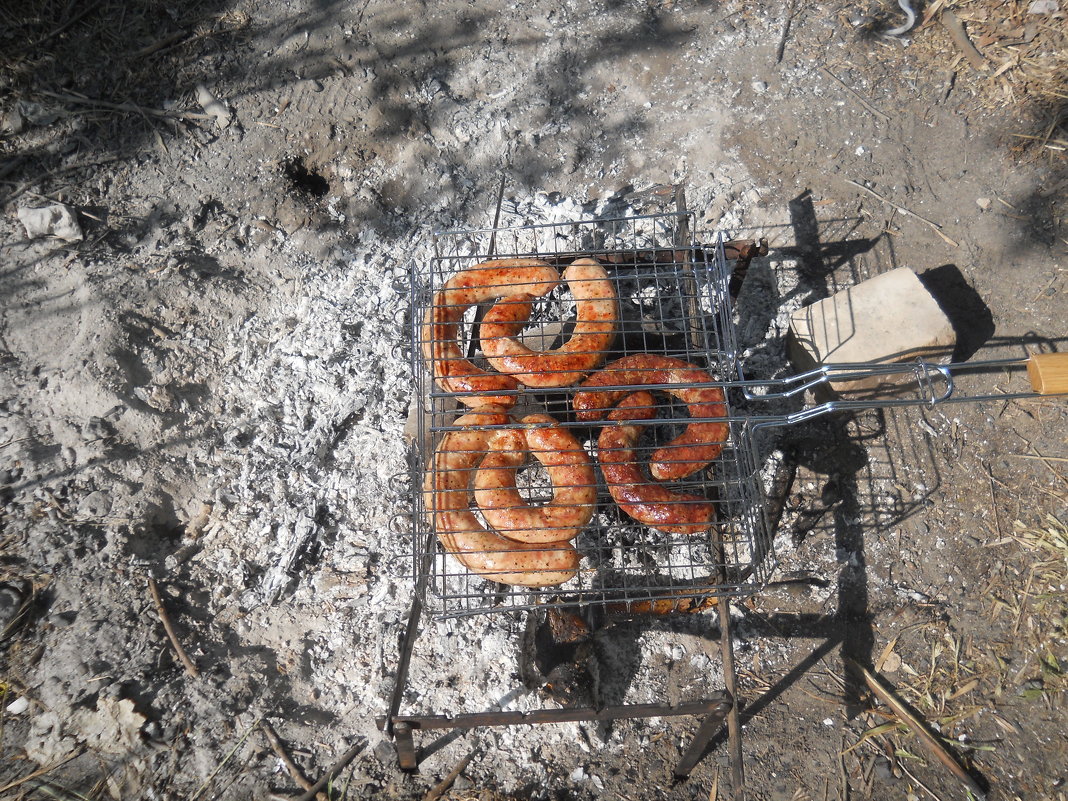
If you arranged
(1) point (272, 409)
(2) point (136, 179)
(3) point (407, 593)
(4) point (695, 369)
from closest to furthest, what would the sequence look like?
1. (4) point (695, 369)
2. (3) point (407, 593)
3. (1) point (272, 409)
4. (2) point (136, 179)

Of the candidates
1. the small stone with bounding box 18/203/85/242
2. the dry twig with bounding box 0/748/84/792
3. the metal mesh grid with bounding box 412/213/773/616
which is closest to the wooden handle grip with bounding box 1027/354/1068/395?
the metal mesh grid with bounding box 412/213/773/616

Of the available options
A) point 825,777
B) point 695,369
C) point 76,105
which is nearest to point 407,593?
point 695,369

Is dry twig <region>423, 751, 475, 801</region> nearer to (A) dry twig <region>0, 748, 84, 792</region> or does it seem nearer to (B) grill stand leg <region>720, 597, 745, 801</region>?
(B) grill stand leg <region>720, 597, 745, 801</region>

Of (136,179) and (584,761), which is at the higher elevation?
(136,179)

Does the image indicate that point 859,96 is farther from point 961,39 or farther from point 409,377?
point 409,377

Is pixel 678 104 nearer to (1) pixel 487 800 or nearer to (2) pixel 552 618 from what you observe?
(2) pixel 552 618

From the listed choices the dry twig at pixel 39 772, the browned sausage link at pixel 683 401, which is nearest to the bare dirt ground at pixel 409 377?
the dry twig at pixel 39 772

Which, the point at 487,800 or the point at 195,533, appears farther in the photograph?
the point at 195,533
